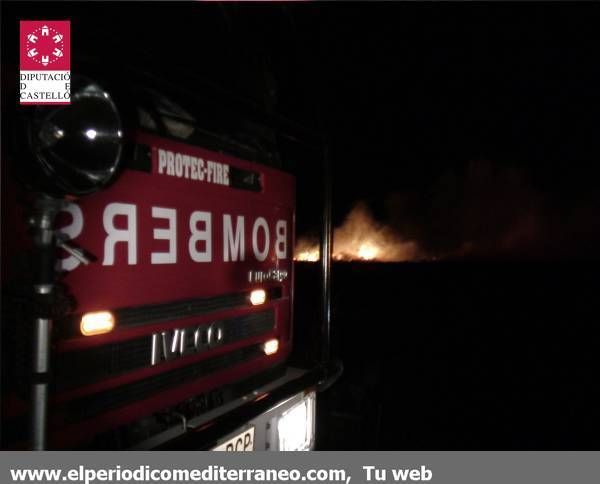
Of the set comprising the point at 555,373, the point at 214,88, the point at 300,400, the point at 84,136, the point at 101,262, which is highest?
the point at 214,88

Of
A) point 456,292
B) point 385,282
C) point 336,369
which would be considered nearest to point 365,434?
point 336,369

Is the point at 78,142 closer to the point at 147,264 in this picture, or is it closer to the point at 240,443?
the point at 147,264

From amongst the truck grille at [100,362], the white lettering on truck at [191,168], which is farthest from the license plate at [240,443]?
the white lettering on truck at [191,168]

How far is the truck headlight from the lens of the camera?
8.64ft

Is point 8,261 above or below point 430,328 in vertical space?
above

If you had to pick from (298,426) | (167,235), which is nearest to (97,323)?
(167,235)

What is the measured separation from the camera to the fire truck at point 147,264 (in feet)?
4.66

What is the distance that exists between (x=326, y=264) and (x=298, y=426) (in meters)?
0.96

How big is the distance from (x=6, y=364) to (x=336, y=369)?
1.94m

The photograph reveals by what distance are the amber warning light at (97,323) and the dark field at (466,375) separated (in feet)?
10.6

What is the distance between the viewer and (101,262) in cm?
178

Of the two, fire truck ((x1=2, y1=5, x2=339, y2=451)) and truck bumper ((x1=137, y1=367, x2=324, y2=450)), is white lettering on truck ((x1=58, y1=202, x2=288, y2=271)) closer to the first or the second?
fire truck ((x1=2, y1=5, x2=339, y2=451))

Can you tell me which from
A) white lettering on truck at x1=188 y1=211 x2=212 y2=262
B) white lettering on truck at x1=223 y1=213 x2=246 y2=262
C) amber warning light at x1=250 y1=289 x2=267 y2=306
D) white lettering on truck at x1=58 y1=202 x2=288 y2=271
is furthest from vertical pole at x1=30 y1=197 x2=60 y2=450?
amber warning light at x1=250 y1=289 x2=267 y2=306

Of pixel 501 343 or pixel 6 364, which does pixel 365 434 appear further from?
pixel 501 343
